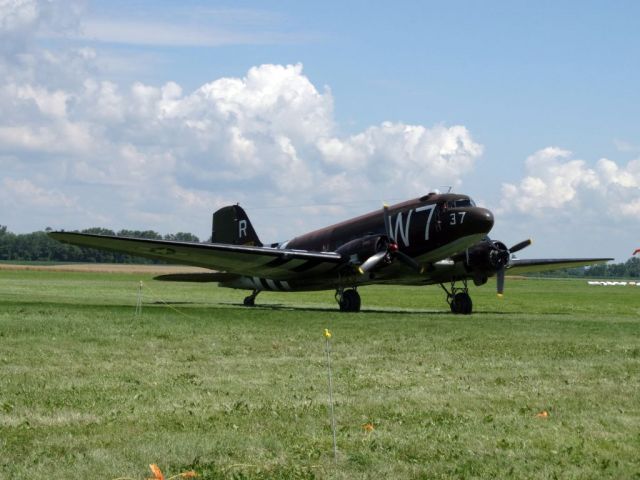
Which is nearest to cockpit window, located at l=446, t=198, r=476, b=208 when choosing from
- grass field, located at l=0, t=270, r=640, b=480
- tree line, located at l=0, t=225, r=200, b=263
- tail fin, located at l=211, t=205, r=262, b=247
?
grass field, located at l=0, t=270, r=640, b=480

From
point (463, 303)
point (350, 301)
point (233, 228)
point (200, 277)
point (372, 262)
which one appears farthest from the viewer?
point (233, 228)

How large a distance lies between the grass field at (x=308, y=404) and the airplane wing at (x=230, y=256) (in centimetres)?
893

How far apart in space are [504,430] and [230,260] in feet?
82.2

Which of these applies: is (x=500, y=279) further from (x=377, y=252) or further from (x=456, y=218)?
(x=377, y=252)

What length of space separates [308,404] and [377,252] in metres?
21.1

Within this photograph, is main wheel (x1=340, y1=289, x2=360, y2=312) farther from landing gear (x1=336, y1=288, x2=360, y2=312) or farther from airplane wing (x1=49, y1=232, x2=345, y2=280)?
airplane wing (x1=49, y1=232, x2=345, y2=280)

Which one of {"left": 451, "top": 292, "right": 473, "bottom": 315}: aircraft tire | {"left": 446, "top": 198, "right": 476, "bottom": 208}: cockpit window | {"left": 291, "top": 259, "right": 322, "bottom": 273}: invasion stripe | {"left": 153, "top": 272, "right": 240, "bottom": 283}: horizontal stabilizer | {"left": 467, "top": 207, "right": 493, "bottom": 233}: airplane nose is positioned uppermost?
{"left": 446, "top": 198, "right": 476, "bottom": 208}: cockpit window

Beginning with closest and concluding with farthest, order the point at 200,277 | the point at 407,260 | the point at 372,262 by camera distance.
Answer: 1. the point at 372,262
2. the point at 407,260
3. the point at 200,277

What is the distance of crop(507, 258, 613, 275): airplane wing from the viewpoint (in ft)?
132

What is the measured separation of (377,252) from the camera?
3284cm

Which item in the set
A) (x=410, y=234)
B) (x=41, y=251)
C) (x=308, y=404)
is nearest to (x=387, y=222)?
(x=410, y=234)

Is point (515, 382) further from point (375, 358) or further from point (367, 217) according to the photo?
point (367, 217)

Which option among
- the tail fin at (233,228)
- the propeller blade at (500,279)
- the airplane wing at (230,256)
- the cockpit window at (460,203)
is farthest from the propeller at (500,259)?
the tail fin at (233,228)

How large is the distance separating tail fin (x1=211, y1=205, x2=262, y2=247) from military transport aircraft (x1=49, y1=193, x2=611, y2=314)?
3.50m
